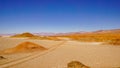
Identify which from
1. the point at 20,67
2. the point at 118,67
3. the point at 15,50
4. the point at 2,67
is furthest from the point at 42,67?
the point at 15,50

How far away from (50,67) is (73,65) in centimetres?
212

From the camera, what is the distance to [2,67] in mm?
11484

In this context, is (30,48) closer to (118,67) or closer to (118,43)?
(118,67)

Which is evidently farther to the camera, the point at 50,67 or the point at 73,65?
the point at 50,67

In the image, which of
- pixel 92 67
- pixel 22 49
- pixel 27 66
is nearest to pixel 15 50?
pixel 22 49

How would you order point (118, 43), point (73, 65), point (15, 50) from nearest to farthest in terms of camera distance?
1. point (73, 65)
2. point (15, 50)
3. point (118, 43)

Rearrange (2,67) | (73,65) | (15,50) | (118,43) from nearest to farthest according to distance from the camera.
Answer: (73,65) → (2,67) → (15,50) → (118,43)

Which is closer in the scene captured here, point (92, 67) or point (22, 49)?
point (92, 67)

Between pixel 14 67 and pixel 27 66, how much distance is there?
0.86 meters

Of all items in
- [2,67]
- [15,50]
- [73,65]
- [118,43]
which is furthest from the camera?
[118,43]

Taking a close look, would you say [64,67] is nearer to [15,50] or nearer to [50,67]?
[50,67]

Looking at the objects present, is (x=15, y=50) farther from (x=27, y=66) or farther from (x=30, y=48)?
(x=27, y=66)

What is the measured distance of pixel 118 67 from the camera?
470 inches

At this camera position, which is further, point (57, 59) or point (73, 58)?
point (73, 58)
